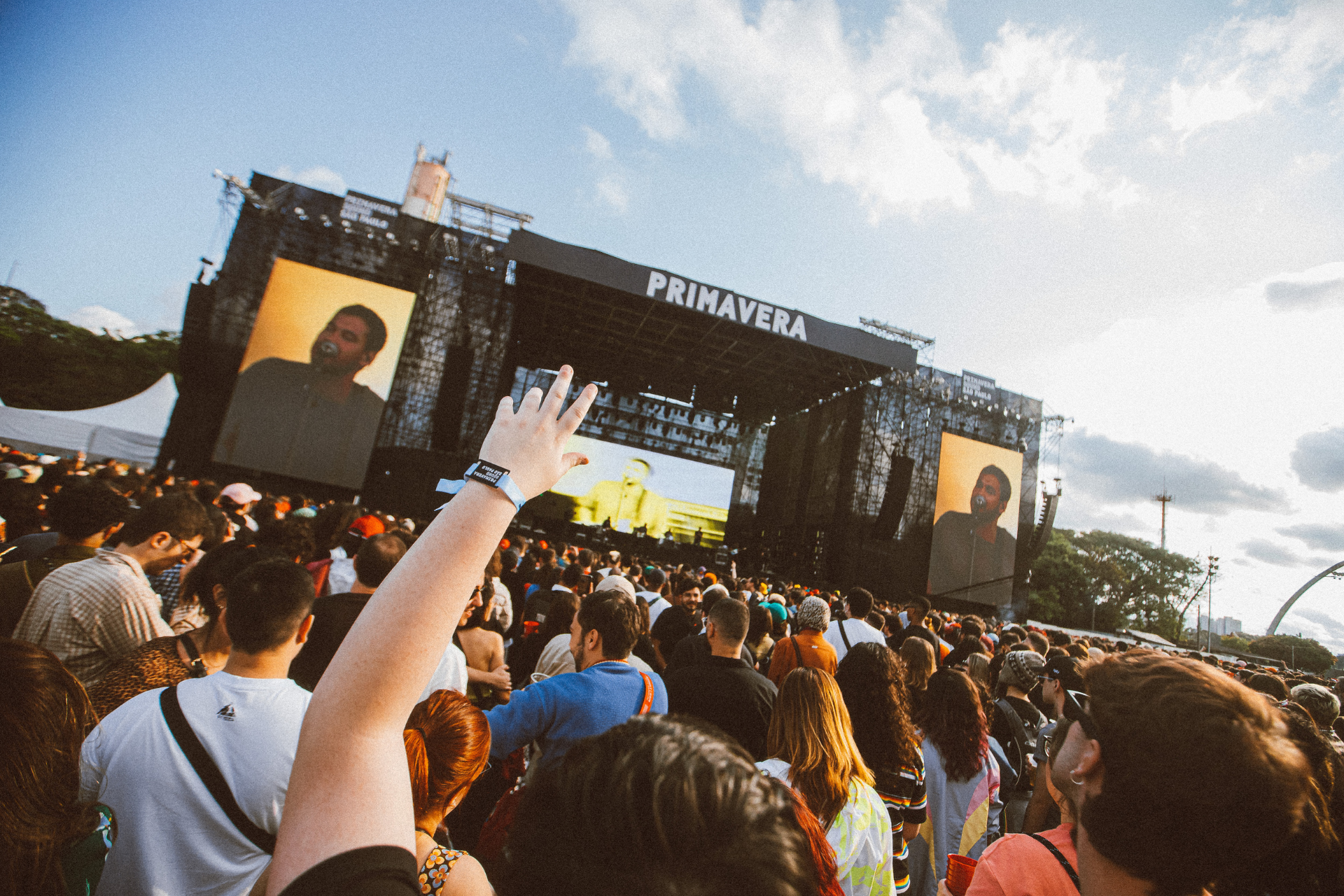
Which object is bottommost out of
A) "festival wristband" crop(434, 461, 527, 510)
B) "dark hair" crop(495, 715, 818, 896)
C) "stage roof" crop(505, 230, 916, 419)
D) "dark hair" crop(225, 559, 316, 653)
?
"dark hair" crop(225, 559, 316, 653)

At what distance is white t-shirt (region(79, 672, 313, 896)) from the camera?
1.49m

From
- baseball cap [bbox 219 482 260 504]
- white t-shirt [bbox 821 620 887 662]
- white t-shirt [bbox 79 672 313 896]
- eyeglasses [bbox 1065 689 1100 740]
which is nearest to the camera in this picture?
eyeglasses [bbox 1065 689 1100 740]

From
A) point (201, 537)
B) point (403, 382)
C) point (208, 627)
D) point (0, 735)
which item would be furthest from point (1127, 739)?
point (403, 382)

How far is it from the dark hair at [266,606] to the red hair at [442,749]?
1.59 feet

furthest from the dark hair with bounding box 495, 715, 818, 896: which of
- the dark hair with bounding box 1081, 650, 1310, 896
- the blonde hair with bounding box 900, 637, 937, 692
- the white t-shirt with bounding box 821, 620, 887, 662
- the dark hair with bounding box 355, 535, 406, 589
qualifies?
the white t-shirt with bounding box 821, 620, 887, 662

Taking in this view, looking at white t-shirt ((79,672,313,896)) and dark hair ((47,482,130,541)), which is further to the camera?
dark hair ((47,482,130,541))

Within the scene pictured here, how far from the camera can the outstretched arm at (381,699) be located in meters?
0.56

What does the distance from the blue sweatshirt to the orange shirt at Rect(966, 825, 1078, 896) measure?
1290 mm

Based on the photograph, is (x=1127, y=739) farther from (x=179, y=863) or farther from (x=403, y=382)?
(x=403, y=382)

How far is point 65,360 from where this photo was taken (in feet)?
77.4

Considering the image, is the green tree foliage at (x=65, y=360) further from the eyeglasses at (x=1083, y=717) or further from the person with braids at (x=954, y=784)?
the eyeglasses at (x=1083, y=717)

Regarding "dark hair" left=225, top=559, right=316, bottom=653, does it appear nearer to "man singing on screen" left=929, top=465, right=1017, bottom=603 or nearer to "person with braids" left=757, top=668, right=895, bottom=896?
"person with braids" left=757, top=668, right=895, bottom=896

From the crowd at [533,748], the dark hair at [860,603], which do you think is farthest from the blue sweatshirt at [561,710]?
the dark hair at [860,603]

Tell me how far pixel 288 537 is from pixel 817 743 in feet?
12.0
